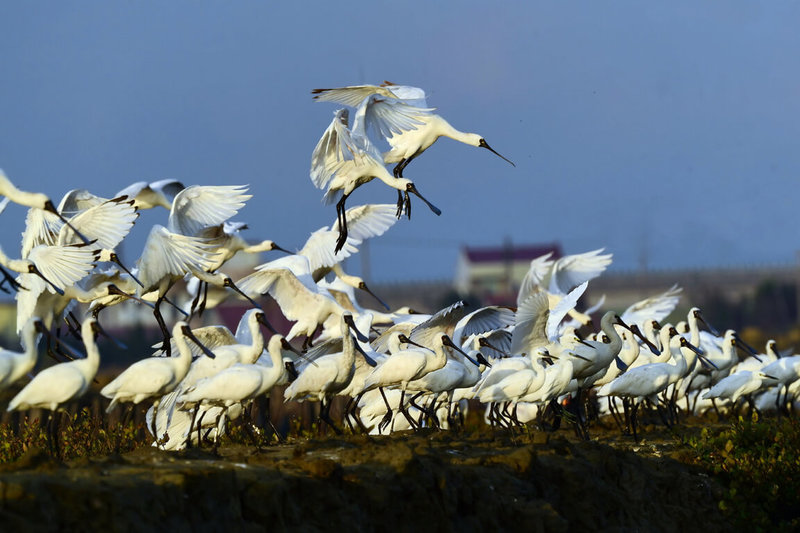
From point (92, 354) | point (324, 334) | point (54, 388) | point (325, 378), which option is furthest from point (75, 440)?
point (324, 334)

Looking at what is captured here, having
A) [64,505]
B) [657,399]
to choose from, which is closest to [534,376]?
[657,399]

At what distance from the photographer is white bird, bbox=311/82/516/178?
1541 cm

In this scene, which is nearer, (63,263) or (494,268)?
(63,263)

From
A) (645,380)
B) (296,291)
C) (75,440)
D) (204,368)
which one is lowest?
(75,440)

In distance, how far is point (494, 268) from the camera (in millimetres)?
97938

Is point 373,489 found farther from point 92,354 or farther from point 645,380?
point 645,380

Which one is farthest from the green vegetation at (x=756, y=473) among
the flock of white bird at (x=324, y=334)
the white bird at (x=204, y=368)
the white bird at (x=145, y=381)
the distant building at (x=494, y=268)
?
the distant building at (x=494, y=268)

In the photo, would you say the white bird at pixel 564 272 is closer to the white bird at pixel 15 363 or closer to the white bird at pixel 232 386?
the white bird at pixel 232 386

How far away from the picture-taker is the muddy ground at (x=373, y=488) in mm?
8297

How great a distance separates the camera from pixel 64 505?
319 inches

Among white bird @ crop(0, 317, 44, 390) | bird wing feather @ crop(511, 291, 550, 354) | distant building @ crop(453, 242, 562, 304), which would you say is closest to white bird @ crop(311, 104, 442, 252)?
bird wing feather @ crop(511, 291, 550, 354)

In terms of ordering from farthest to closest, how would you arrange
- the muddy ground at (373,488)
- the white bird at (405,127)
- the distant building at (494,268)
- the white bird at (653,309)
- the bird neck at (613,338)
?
the distant building at (494,268) < the white bird at (653,309) < the bird neck at (613,338) < the white bird at (405,127) < the muddy ground at (373,488)

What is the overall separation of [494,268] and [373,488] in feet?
289

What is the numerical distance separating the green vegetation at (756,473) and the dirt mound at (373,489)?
0.24 m
